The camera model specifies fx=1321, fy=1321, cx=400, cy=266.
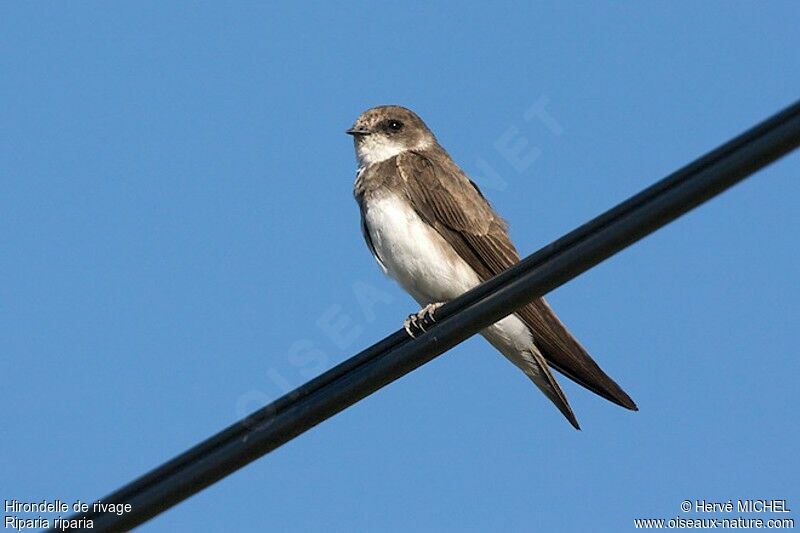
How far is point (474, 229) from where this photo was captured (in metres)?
7.67

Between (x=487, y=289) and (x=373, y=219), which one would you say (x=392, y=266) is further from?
(x=487, y=289)

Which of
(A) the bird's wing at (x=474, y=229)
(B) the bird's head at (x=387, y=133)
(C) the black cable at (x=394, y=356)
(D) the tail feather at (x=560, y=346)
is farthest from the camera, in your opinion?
(B) the bird's head at (x=387, y=133)

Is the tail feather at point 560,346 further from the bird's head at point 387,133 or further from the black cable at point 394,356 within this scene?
the black cable at point 394,356

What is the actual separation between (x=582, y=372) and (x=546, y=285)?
2.60 m

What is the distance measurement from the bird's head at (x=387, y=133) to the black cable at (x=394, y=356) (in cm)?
371

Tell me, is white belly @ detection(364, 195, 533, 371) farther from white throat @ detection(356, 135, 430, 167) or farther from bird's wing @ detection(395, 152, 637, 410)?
white throat @ detection(356, 135, 430, 167)

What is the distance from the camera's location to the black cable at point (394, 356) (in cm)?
376

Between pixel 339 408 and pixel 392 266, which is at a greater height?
pixel 392 266

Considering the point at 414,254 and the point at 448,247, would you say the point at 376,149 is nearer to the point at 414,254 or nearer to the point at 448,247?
the point at 448,247

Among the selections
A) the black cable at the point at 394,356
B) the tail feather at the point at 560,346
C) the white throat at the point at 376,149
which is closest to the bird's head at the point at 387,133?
the white throat at the point at 376,149

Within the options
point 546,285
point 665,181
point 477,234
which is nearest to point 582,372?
point 477,234

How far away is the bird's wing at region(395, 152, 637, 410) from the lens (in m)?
6.91

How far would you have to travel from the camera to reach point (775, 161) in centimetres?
340

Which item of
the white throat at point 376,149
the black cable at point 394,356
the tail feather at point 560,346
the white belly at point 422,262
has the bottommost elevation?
the black cable at point 394,356
